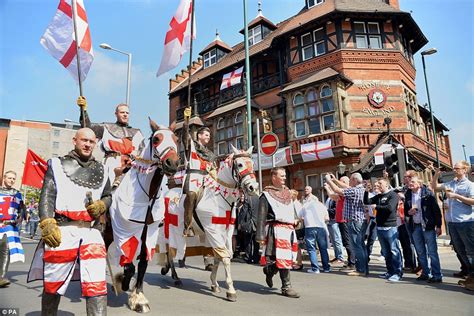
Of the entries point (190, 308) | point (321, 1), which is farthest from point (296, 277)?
point (321, 1)

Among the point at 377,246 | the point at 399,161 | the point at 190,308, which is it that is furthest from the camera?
the point at 377,246

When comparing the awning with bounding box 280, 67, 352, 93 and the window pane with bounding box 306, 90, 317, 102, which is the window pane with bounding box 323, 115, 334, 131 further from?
the awning with bounding box 280, 67, 352, 93

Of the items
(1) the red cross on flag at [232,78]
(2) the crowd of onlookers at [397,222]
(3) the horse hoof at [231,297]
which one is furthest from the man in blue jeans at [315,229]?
(1) the red cross on flag at [232,78]

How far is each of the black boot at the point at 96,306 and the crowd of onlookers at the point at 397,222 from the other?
13.1ft

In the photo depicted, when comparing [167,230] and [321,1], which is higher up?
[321,1]

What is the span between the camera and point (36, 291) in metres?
5.77

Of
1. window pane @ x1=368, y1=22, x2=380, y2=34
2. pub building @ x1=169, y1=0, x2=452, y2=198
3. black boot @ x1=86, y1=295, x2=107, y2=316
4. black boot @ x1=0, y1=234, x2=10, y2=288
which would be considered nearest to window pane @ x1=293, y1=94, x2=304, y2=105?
pub building @ x1=169, y1=0, x2=452, y2=198

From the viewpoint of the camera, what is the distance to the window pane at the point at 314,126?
19763 mm

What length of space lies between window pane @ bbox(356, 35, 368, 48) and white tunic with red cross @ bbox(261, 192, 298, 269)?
17342 mm

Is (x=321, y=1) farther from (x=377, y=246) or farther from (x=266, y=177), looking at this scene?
(x=377, y=246)

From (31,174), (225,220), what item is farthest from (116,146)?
(225,220)

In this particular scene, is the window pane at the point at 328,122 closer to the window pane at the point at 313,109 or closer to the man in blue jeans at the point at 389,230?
the window pane at the point at 313,109

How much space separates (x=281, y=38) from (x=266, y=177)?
9394mm

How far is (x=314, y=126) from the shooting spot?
65.7ft
